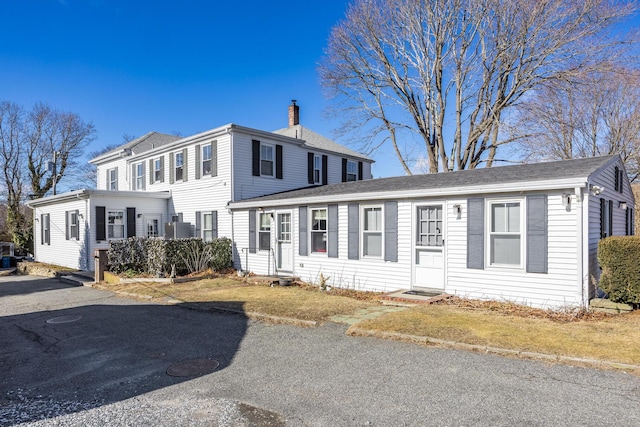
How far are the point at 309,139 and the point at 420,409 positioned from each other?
720 inches

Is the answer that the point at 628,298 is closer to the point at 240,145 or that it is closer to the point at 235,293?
the point at 235,293

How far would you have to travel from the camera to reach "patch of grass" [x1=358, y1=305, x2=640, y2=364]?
523cm

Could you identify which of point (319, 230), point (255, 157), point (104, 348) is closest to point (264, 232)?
point (319, 230)

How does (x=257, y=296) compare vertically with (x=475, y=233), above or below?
below

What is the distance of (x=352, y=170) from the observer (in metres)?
21.9

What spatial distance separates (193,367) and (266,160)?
1220 centimetres

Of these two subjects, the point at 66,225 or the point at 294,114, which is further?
the point at 294,114

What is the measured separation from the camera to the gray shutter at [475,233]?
8750 millimetres

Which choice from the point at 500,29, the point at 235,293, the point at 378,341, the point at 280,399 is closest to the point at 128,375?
the point at 280,399

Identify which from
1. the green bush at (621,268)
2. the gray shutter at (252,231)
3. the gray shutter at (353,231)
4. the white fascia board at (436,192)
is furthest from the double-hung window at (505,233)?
the gray shutter at (252,231)

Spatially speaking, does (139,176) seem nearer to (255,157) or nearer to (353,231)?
(255,157)

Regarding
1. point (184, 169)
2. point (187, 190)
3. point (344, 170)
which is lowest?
point (187, 190)

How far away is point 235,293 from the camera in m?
10.5

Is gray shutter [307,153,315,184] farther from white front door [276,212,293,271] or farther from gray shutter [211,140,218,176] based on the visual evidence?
white front door [276,212,293,271]
